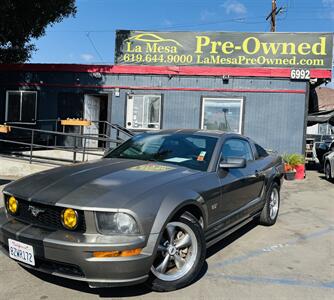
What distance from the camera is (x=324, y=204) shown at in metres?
8.75

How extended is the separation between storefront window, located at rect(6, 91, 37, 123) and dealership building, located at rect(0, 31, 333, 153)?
0.04 meters

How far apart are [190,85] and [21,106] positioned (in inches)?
256

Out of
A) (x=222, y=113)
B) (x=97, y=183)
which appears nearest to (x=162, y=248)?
(x=97, y=183)

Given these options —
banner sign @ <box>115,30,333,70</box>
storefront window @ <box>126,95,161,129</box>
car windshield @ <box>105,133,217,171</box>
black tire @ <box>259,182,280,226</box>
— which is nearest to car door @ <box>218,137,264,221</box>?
car windshield @ <box>105,133,217,171</box>

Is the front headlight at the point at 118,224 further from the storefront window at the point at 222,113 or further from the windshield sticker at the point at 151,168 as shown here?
the storefront window at the point at 222,113

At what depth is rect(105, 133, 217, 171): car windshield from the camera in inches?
180

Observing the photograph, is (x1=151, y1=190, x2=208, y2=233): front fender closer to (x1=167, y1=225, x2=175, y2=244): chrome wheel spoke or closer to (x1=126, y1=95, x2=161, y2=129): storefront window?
(x1=167, y1=225, x2=175, y2=244): chrome wheel spoke

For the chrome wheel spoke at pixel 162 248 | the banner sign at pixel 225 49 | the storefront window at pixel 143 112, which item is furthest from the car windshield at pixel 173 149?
the banner sign at pixel 225 49

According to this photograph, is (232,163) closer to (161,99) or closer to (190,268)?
(190,268)

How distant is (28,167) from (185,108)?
19.3 ft

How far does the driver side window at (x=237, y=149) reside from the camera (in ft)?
16.3

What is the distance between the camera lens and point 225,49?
14.4 meters

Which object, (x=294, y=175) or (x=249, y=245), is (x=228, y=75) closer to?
(x=294, y=175)

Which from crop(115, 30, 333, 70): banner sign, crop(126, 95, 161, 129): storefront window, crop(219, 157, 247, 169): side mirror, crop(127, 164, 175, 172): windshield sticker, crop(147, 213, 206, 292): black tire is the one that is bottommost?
crop(147, 213, 206, 292): black tire
